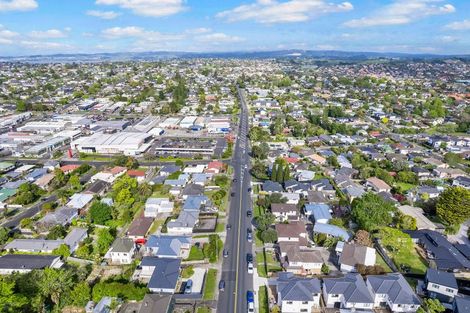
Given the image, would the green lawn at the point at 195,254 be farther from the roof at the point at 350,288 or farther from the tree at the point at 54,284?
the roof at the point at 350,288

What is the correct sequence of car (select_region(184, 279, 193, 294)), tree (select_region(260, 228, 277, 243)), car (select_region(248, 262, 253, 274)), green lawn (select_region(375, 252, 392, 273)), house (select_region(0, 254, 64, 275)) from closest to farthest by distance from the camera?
car (select_region(184, 279, 193, 294)), house (select_region(0, 254, 64, 275)), car (select_region(248, 262, 253, 274)), green lawn (select_region(375, 252, 392, 273)), tree (select_region(260, 228, 277, 243))

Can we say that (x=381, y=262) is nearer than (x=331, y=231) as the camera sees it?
Yes

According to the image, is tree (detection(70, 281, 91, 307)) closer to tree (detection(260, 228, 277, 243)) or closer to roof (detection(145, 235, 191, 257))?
roof (detection(145, 235, 191, 257))

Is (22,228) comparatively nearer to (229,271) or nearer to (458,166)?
(229,271)

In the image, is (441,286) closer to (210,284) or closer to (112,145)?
(210,284)

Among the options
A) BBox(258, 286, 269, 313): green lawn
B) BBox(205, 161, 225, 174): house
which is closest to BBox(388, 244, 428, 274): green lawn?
BBox(258, 286, 269, 313): green lawn

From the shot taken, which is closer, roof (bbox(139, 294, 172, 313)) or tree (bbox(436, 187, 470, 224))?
roof (bbox(139, 294, 172, 313))

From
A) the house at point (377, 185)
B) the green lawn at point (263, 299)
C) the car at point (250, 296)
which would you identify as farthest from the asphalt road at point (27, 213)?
the house at point (377, 185)

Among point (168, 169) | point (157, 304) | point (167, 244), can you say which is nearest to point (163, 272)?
point (157, 304)

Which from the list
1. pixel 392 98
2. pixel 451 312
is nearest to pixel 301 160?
pixel 451 312
